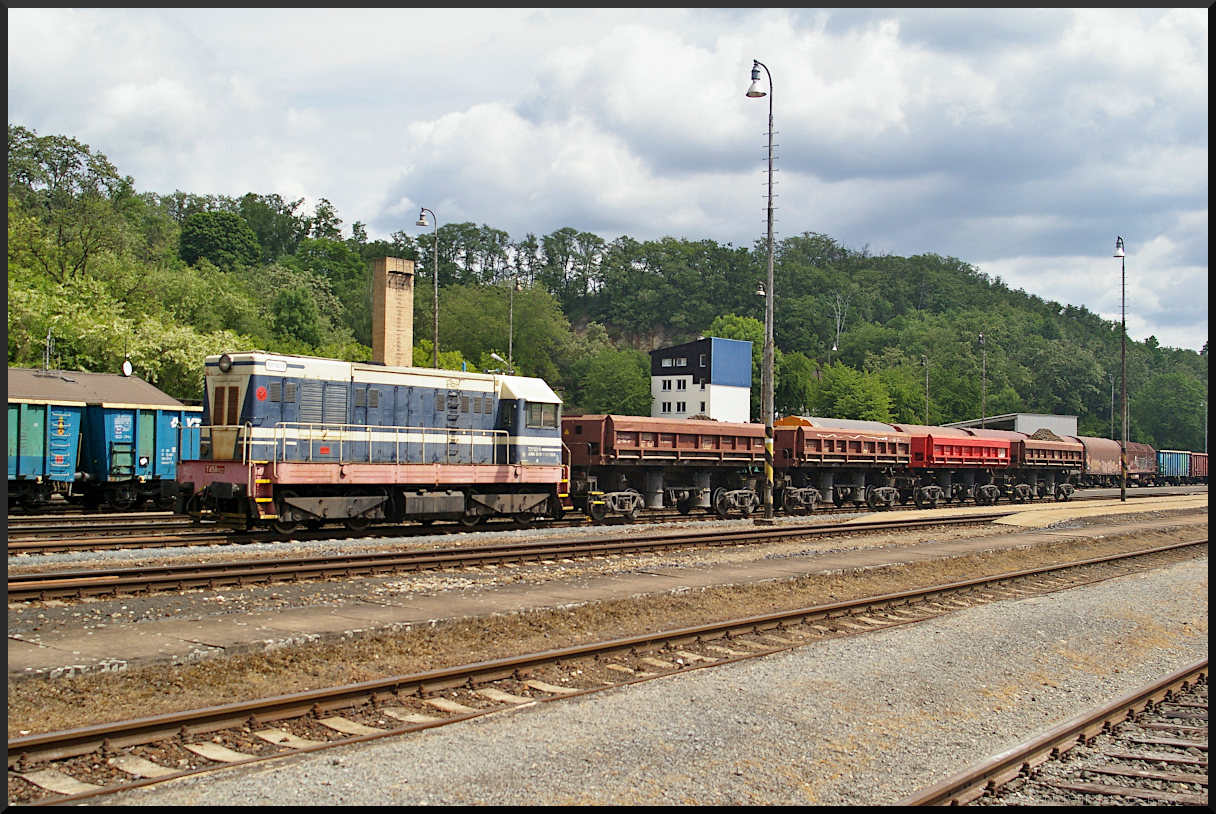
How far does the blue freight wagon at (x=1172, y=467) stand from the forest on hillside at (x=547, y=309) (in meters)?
9.11

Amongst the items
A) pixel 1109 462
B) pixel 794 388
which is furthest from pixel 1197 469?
pixel 794 388

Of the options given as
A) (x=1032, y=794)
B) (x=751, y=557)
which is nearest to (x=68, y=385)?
(x=751, y=557)

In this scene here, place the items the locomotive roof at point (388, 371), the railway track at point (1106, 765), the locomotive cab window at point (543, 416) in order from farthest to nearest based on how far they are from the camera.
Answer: the locomotive cab window at point (543, 416) < the locomotive roof at point (388, 371) < the railway track at point (1106, 765)

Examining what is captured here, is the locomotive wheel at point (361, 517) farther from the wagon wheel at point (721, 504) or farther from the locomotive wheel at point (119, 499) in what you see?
the wagon wheel at point (721, 504)

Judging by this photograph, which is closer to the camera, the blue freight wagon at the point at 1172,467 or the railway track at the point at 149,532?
the railway track at the point at 149,532

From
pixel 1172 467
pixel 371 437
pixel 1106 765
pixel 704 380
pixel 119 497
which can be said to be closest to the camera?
pixel 1106 765

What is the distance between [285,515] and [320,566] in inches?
202

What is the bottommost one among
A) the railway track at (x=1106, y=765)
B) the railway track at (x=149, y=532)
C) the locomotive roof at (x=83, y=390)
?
the railway track at (x=1106, y=765)

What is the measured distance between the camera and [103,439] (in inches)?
1091

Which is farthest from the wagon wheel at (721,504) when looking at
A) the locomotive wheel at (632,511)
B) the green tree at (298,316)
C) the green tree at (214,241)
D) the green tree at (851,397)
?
the green tree at (214,241)

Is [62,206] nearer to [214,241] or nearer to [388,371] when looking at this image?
[214,241]

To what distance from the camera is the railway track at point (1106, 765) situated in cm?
664

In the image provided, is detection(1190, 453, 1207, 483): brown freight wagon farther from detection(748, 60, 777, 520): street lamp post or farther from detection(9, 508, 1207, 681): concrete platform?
detection(9, 508, 1207, 681): concrete platform

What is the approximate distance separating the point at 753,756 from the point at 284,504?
15040 mm
